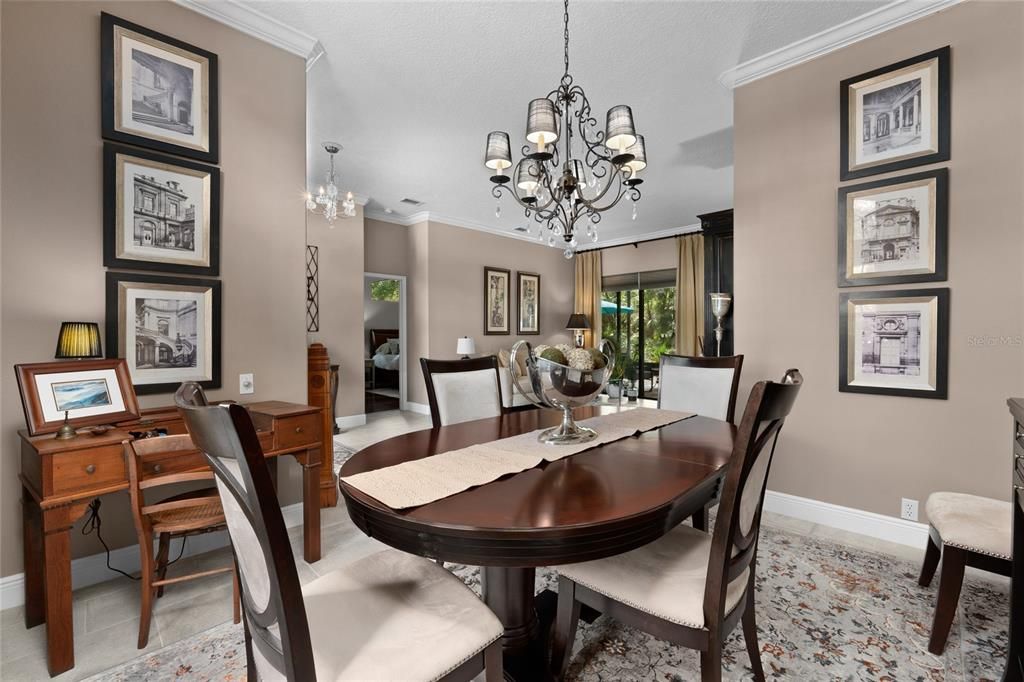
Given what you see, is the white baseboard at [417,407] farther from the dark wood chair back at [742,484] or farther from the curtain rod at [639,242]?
the dark wood chair back at [742,484]

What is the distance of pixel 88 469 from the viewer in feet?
5.43

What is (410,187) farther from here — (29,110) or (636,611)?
(636,611)

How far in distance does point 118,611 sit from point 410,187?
14.8ft

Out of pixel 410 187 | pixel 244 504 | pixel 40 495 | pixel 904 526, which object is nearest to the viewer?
pixel 244 504

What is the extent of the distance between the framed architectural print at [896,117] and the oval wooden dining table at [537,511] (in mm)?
1928

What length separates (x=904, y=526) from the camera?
247 centimetres

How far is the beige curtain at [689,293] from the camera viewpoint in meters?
7.04

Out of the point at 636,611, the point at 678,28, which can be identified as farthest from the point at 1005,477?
the point at 678,28

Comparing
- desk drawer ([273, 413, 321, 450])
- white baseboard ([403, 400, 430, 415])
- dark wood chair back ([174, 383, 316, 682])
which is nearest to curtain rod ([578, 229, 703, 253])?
white baseboard ([403, 400, 430, 415])

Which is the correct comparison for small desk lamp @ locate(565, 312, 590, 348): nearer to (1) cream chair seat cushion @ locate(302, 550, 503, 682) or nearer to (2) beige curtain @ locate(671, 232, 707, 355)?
(2) beige curtain @ locate(671, 232, 707, 355)

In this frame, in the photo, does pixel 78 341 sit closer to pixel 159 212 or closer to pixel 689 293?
pixel 159 212

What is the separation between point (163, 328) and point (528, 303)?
236 inches

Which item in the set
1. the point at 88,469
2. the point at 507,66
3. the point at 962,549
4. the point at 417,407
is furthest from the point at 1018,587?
the point at 417,407

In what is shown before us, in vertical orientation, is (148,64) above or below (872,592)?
above
